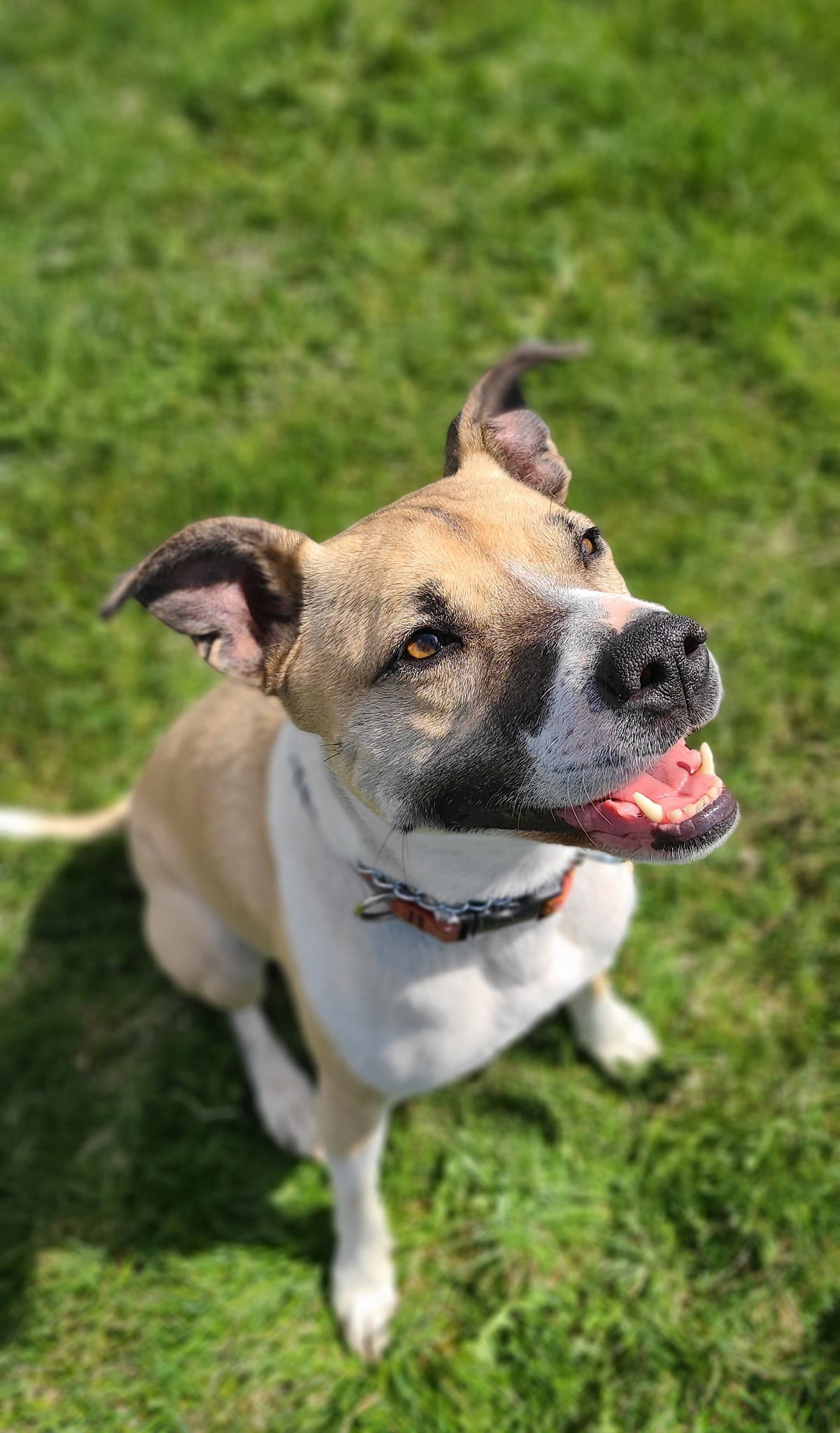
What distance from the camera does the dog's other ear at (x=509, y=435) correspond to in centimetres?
292

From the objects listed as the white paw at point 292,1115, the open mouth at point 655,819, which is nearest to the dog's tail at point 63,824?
the white paw at point 292,1115

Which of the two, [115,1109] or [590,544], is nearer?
[590,544]

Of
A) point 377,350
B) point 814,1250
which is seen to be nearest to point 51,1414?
point 814,1250

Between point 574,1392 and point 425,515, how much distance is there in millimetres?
2933

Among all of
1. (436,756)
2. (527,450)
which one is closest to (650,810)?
(436,756)

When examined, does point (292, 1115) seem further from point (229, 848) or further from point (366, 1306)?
point (229, 848)

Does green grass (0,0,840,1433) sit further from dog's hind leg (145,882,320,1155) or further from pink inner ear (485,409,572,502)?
pink inner ear (485,409,572,502)

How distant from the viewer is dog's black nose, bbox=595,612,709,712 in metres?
2.19

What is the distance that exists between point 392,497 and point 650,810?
11.0 ft

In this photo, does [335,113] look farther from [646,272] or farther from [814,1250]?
[814,1250]

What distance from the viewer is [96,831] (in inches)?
175

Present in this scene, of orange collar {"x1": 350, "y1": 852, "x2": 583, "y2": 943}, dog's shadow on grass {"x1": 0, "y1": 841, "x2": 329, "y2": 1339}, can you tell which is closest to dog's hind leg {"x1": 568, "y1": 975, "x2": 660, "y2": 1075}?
dog's shadow on grass {"x1": 0, "y1": 841, "x2": 329, "y2": 1339}

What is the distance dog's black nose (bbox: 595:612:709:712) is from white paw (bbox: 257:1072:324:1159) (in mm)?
2549

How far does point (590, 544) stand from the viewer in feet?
8.82
